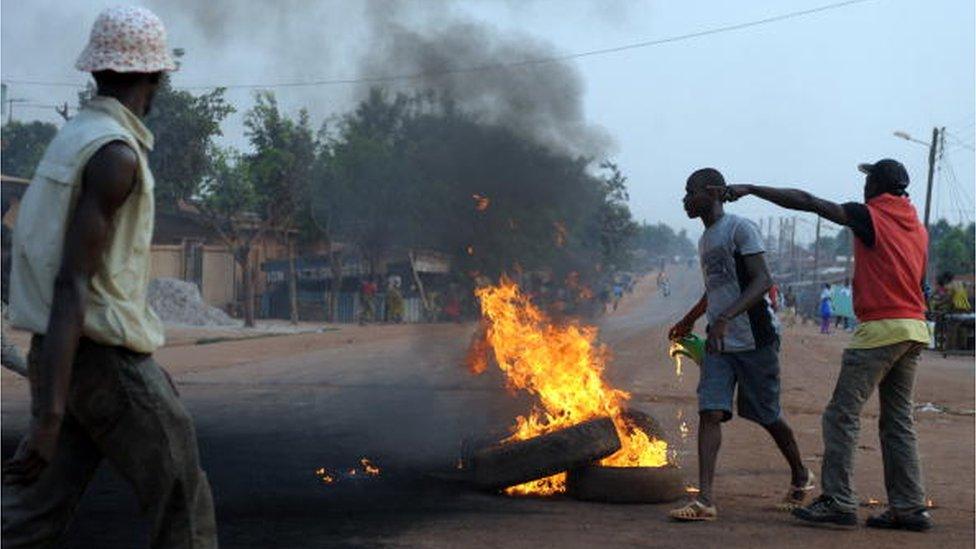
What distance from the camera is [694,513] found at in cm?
598

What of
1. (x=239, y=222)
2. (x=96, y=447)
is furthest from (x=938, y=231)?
(x=96, y=447)

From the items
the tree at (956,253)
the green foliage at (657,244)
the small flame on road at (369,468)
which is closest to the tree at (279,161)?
the small flame on road at (369,468)

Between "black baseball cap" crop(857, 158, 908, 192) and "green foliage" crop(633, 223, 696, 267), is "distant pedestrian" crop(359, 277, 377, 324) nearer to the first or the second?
"black baseball cap" crop(857, 158, 908, 192)

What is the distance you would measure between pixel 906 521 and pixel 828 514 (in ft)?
1.34

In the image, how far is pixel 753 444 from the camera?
29.9ft

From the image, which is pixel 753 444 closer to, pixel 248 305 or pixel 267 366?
pixel 267 366

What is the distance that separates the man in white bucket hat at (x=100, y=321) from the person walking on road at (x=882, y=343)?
12.0 ft

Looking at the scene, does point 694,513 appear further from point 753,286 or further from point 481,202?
point 481,202

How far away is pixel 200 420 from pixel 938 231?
83.8 metres

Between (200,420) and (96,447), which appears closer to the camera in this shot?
(96,447)

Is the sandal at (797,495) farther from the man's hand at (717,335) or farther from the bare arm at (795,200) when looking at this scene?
the bare arm at (795,200)

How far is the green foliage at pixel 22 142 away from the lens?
48.5 m

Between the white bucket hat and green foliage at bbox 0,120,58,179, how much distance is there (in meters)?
47.3

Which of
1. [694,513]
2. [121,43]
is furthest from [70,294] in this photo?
[694,513]
